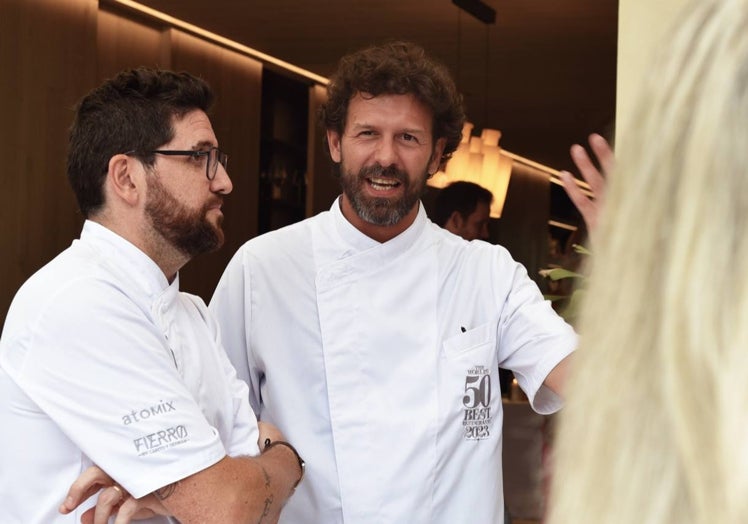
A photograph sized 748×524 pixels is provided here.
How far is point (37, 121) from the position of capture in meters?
5.52

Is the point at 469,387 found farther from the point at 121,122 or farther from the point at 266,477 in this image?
the point at 121,122

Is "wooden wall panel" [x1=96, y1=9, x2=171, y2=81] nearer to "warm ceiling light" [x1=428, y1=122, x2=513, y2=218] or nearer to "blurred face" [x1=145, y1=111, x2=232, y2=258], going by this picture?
"warm ceiling light" [x1=428, y1=122, x2=513, y2=218]

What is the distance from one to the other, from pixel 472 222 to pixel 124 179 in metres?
→ 2.62

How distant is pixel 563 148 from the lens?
11.5 meters

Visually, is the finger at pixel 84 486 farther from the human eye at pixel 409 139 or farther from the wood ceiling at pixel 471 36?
the wood ceiling at pixel 471 36

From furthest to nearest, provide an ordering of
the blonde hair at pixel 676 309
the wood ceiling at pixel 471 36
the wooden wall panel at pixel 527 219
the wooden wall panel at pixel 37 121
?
the wooden wall panel at pixel 527 219
the wood ceiling at pixel 471 36
the wooden wall panel at pixel 37 121
the blonde hair at pixel 676 309

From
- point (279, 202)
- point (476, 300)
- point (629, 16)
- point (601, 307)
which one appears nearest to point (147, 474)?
point (476, 300)

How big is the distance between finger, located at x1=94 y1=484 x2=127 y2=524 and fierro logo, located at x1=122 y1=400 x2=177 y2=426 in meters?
0.10

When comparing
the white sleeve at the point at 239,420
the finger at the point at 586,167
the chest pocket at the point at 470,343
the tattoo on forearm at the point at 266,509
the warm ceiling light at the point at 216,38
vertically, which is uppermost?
the warm ceiling light at the point at 216,38

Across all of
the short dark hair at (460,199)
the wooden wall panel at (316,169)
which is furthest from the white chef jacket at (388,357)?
the wooden wall panel at (316,169)

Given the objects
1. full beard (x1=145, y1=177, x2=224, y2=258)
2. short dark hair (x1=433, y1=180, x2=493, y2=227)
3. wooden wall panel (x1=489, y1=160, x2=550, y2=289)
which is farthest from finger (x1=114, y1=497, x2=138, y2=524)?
wooden wall panel (x1=489, y1=160, x2=550, y2=289)

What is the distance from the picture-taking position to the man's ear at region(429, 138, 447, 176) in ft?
7.37

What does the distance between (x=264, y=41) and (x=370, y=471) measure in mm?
5399

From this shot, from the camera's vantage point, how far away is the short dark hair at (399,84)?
7.14 feet
